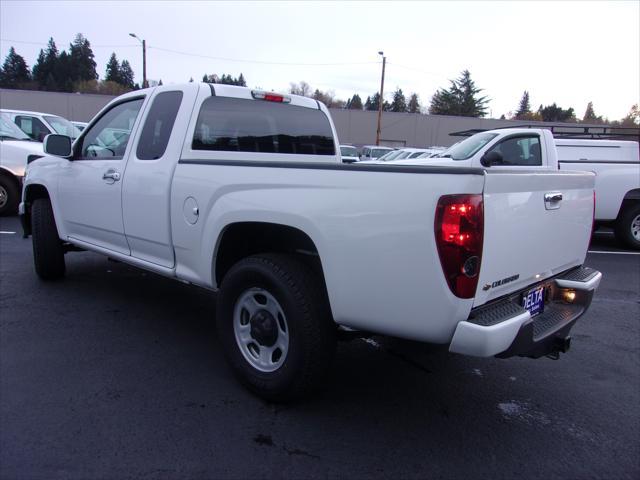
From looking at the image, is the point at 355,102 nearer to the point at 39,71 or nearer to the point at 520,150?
the point at 39,71

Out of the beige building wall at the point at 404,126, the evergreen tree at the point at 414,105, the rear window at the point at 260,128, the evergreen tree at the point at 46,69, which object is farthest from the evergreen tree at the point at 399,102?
the rear window at the point at 260,128

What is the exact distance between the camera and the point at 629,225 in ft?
28.2

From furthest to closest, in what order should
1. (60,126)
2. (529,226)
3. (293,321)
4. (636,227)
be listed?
(60,126), (636,227), (293,321), (529,226)

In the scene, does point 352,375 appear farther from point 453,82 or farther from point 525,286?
point 453,82

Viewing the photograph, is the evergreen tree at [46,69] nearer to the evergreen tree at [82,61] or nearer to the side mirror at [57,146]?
the evergreen tree at [82,61]

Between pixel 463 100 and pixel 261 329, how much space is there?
82.3m

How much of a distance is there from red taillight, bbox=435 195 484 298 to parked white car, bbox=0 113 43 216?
911 centimetres

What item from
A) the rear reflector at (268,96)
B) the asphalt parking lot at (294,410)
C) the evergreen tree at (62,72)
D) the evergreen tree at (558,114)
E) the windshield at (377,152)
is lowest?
the asphalt parking lot at (294,410)

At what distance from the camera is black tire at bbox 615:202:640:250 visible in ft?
28.2

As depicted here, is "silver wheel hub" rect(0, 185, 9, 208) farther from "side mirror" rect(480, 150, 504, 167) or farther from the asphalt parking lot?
"side mirror" rect(480, 150, 504, 167)

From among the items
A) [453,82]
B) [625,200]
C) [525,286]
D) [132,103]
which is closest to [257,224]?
[525,286]

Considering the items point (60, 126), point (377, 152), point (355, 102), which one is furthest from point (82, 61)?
point (60, 126)

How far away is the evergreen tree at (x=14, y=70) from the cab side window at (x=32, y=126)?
346ft

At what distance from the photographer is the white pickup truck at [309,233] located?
7.50 ft
